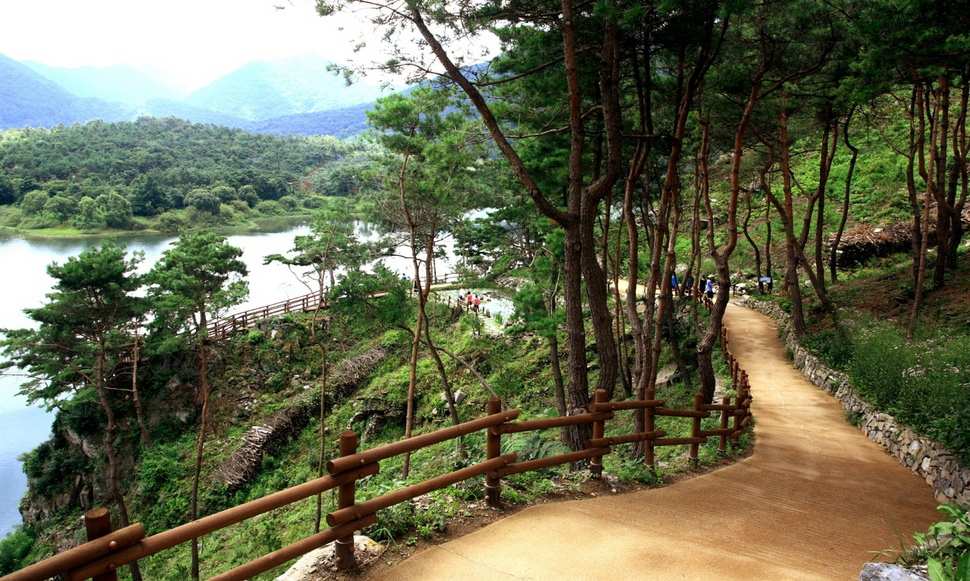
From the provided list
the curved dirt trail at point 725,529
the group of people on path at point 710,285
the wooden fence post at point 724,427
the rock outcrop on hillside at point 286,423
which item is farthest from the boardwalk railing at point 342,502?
the rock outcrop on hillside at point 286,423

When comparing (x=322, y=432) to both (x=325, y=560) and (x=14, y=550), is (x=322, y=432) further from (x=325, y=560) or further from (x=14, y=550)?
(x=325, y=560)

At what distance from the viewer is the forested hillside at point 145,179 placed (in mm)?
53406

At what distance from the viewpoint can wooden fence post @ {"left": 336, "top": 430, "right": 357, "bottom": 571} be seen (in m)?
3.89

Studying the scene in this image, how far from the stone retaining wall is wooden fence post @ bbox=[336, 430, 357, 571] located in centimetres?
629

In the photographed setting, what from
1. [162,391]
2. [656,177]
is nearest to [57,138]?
[162,391]

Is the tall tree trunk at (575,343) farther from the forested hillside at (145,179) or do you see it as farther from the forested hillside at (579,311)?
the forested hillside at (145,179)

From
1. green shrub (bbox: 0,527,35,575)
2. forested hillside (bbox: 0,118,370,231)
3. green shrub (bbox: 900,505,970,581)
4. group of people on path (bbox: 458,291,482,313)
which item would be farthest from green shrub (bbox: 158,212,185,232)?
green shrub (bbox: 900,505,970,581)

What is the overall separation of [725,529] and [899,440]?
619 cm

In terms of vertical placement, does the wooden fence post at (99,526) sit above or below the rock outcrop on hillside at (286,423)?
above

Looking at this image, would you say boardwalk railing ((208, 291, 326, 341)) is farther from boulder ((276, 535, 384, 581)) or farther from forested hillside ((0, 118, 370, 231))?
boulder ((276, 535, 384, 581))

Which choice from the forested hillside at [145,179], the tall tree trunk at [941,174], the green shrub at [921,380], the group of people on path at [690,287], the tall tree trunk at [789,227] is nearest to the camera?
the green shrub at [921,380]

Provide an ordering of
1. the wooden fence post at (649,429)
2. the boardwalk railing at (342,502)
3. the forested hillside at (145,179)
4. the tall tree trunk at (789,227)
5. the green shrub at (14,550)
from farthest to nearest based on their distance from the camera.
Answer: the forested hillside at (145,179), the green shrub at (14,550), the tall tree trunk at (789,227), the wooden fence post at (649,429), the boardwalk railing at (342,502)

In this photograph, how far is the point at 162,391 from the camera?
82.7 feet

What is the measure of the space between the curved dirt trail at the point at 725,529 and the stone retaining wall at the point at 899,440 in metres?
0.22
